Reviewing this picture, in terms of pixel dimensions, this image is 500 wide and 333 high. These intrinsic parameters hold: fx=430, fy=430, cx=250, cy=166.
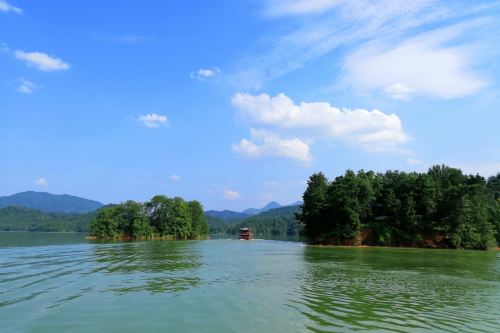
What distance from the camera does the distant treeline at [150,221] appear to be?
534 feet

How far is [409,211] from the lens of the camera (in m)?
106

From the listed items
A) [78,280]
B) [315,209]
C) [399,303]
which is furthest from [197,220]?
[399,303]

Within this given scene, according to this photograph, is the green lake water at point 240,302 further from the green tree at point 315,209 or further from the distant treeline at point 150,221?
the distant treeline at point 150,221

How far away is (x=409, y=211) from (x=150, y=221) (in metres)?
108

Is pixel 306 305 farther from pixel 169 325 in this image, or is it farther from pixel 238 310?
pixel 169 325

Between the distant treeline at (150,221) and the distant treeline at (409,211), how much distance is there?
2748 inches

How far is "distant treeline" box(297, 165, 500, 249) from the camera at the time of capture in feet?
338

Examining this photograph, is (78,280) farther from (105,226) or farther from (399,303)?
(105,226)

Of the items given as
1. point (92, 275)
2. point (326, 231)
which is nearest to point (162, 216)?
point (326, 231)

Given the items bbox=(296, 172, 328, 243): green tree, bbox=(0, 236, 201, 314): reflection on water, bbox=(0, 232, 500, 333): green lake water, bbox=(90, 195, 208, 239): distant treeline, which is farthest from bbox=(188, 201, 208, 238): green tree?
bbox=(0, 232, 500, 333): green lake water

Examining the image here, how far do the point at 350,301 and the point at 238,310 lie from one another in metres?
6.84

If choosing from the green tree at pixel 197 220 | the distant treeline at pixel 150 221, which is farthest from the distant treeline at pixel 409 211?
the green tree at pixel 197 220

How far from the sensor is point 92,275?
35.5m

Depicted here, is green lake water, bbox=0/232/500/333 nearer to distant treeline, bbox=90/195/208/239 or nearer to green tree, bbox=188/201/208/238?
distant treeline, bbox=90/195/208/239
